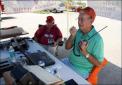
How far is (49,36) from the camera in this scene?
447 centimetres

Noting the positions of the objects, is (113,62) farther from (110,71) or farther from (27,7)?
(27,7)

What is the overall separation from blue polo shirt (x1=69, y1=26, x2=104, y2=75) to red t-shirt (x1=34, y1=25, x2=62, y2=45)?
4.01 ft

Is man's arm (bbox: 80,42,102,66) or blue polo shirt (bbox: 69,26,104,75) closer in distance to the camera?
man's arm (bbox: 80,42,102,66)

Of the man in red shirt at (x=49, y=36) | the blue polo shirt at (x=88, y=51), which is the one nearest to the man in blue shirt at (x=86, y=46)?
the blue polo shirt at (x=88, y=51)

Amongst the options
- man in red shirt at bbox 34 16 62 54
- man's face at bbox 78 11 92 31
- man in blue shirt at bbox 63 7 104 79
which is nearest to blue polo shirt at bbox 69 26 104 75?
man in blue shirt at bbox 63 7 104 79

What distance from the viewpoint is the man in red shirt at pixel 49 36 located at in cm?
447

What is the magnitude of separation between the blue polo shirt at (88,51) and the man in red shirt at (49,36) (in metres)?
1.22

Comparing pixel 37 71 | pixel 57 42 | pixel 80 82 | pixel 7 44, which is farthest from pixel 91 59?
pixel 57 42

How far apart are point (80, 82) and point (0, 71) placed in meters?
0.88

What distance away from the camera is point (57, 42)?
4484 millimetres

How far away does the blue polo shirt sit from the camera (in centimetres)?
285

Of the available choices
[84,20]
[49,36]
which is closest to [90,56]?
[84,20]

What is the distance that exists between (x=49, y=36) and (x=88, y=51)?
1.68 m

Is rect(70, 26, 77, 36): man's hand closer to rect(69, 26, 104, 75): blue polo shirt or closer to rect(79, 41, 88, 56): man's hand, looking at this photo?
rect(69, 26, 104, 75): blue polo shirt
